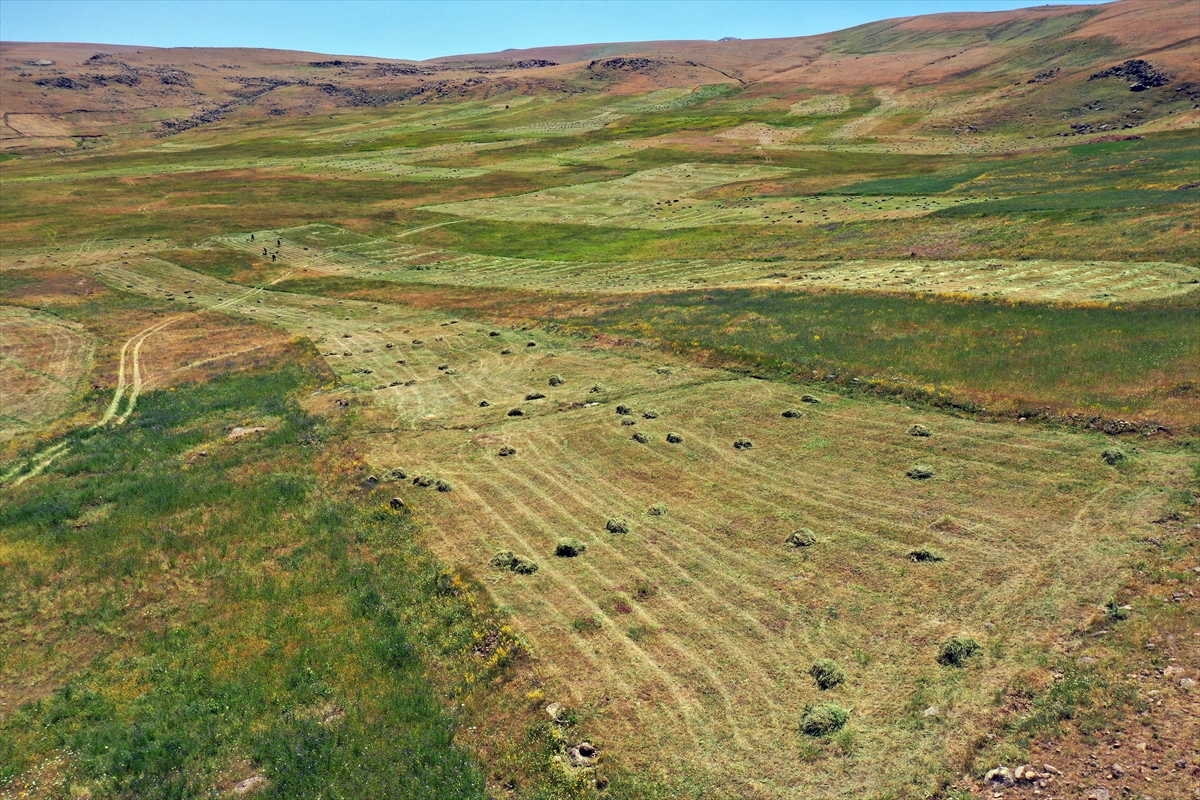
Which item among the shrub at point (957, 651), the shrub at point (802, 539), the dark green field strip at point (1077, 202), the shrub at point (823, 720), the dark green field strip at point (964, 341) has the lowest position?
the shrub at point (823, 720)

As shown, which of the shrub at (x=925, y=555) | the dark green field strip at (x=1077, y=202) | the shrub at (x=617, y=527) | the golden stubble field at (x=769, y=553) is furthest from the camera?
the dark green field strip at (x=1077, y=202)

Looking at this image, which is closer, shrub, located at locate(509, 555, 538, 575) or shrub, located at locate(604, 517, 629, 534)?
shrub, located at locate(509, 555, 538, 575)

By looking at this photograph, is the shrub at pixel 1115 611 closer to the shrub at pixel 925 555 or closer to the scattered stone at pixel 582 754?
the shrub at pixel 925 555

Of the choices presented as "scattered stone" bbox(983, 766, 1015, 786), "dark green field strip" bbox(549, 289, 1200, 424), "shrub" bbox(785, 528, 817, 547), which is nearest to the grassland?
"shrub" bbox(785, 528, 817, 547)

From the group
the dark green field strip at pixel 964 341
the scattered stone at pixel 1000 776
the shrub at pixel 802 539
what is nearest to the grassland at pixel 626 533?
the shrub at pixel 802 539

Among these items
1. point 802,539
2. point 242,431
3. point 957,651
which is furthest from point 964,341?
point 242,431

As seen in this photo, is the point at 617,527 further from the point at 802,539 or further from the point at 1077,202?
the point at 1077,202

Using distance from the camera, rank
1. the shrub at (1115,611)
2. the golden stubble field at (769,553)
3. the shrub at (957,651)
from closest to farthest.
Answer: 1. the golden stubble field at (769,553)
2. the shrub at (957,651)
3. the shrub at (1115,611)

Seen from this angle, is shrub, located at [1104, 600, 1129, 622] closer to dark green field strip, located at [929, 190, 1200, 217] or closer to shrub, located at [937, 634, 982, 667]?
shrub, located at [937, 634, 982, 667]
